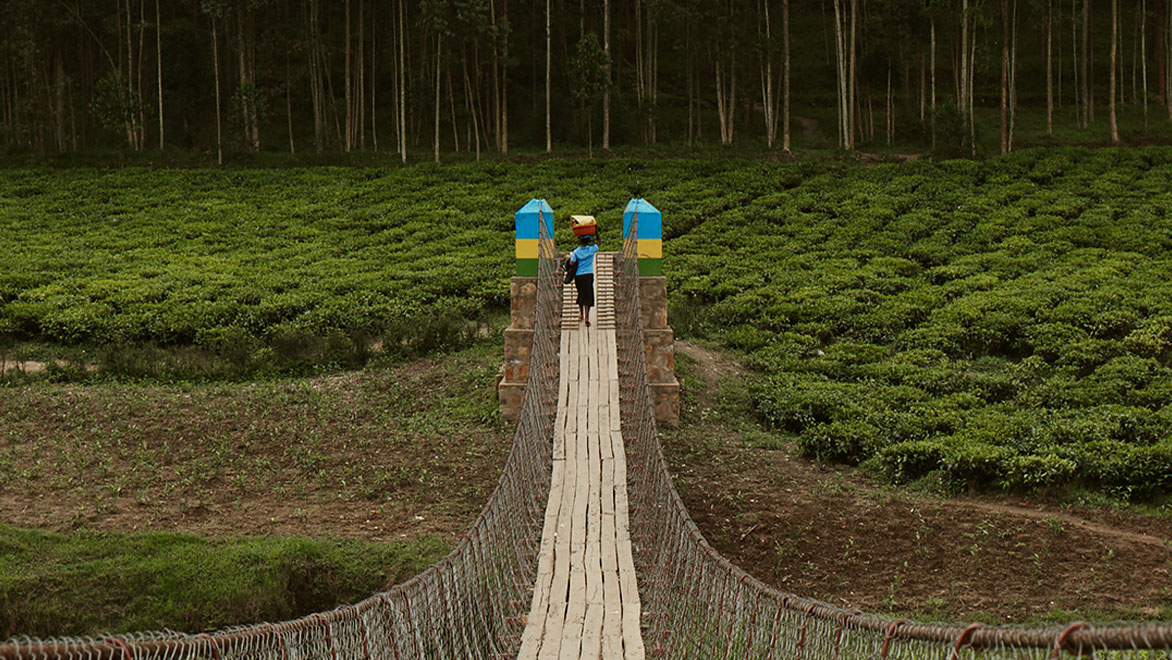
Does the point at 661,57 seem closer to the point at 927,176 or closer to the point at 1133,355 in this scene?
the point at 927,176

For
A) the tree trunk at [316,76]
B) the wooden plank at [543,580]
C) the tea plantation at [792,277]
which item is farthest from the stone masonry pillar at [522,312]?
the tree trunk at [316,76]

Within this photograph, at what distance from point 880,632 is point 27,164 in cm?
3675

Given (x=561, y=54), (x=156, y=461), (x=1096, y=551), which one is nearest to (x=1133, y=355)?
(x=1096, y=551)

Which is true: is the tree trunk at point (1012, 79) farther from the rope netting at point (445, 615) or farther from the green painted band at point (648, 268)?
the rope netting at point (445, 615)

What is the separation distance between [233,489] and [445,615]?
19.4ft

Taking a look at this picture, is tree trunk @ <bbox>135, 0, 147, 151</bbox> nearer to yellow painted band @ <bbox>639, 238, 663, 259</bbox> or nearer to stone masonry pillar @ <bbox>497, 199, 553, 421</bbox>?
stone masonry pillar @ <bbox>497, 199, 553, 421</bbox>

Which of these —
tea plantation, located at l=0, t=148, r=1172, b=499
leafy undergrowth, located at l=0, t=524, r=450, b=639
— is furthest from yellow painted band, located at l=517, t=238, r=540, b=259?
leafy undergrowth, located at l=0, t=524, r=450, b=639

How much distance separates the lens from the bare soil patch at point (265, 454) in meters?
12.9

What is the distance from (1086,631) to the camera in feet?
12.9

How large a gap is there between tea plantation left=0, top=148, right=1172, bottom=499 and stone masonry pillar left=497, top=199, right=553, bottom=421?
366 centimetres

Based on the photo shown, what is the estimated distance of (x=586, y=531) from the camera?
10203 millimetres

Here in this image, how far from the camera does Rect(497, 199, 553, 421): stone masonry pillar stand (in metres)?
16.0

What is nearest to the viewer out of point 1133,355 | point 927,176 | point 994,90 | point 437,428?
point 437,428

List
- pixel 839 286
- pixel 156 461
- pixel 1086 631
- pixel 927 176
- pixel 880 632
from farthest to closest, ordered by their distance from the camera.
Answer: pixel 927 176
pixel 839 286
pixel 156 461
pixel 880 632
pixel 1086 631
